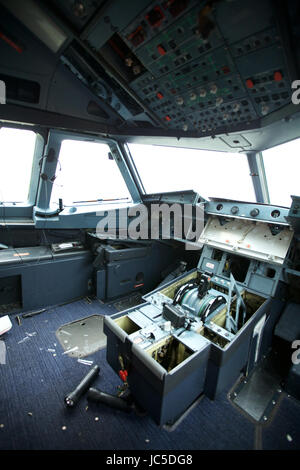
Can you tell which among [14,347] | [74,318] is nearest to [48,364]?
[14,347]

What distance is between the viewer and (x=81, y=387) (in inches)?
76.9

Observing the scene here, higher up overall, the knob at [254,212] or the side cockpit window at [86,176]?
the side cockpit window at [86,176]

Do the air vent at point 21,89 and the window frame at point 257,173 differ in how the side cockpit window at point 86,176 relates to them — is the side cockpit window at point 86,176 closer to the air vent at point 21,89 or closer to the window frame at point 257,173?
the window frame at point 257,173

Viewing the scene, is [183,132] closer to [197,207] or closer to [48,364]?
[197,207]

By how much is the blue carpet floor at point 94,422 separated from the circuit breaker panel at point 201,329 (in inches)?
7.4

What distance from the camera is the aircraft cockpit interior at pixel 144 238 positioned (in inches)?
62.2

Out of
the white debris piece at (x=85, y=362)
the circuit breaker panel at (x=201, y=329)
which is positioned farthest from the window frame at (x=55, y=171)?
the white debris piece at (x=85, y=362)

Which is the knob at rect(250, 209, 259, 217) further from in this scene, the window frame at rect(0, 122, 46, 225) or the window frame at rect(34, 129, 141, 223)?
the window frame at rect(0, 122, 46, 225)

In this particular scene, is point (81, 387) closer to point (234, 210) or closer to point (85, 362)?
point (85, 362)

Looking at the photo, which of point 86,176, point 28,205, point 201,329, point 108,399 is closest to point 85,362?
point 108,399

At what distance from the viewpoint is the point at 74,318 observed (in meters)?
2.99

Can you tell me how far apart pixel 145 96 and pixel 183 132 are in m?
0.71

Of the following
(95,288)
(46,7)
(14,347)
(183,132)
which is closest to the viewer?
(46,7)

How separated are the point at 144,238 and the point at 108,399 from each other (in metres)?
2.31
